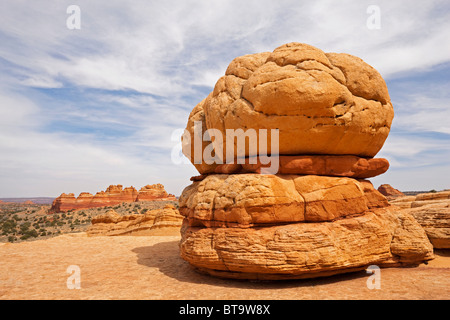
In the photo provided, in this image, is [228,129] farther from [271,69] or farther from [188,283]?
[188,283]

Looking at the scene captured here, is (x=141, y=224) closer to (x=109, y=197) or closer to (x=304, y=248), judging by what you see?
(x=304, y=248)

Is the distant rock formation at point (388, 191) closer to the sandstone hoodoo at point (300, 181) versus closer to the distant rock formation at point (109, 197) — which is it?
the distant rock formation at point (109, 197)

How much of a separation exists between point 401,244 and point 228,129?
19.6 ft

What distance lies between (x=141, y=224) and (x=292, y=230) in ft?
57.8

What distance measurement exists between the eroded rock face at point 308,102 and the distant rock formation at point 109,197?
244 ft

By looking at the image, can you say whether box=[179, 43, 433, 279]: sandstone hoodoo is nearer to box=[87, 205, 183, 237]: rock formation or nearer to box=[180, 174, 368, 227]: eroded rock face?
box=[180, 174, 368, 227]: eroded rock face

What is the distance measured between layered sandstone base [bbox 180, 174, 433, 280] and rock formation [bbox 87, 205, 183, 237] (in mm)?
13212

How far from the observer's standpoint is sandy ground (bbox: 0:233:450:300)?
5711 mm

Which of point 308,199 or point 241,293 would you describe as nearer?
point 241,293

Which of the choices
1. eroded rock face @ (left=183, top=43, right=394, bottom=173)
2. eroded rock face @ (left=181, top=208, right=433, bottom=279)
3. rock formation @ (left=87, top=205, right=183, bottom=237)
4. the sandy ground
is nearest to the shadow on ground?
the sandy ground

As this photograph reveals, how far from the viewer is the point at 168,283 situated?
685 cm

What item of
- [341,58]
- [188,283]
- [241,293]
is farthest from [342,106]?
[188,283]

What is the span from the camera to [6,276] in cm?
766
